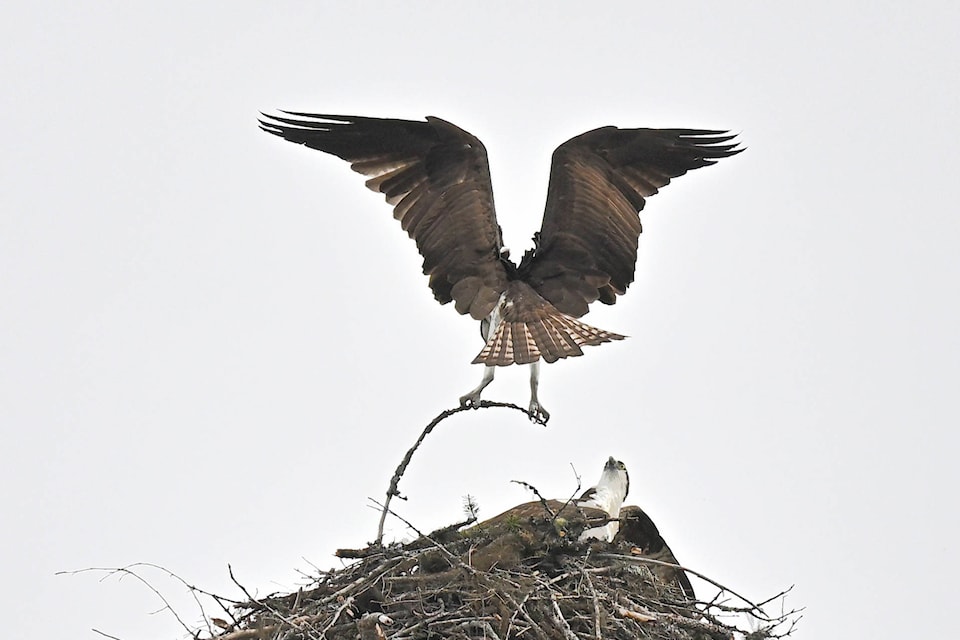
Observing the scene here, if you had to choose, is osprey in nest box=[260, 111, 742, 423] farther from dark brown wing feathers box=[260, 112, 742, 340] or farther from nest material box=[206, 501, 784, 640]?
nest material box=[206, 501, 784, 640]

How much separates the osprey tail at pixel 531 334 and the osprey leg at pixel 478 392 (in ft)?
0.54

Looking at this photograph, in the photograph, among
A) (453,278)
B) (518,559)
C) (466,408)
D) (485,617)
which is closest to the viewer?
(485,617)

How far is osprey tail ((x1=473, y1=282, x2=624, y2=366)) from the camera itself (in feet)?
25.7

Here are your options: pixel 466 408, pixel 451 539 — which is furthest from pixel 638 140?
pixel 451 539

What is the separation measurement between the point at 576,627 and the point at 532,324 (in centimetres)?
187

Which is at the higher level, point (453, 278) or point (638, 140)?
point (638, 140)

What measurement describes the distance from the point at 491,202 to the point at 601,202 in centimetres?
71

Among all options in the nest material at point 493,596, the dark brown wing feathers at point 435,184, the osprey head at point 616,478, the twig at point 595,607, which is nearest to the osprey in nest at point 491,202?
the dark brown wing feathers at point 435,184

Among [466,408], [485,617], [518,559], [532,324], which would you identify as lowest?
[485,617]

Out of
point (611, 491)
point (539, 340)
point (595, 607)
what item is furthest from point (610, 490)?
point (595, 607)

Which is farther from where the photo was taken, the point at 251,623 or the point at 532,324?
the point at 532,324

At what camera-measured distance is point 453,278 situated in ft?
28.6

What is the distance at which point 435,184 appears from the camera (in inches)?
349

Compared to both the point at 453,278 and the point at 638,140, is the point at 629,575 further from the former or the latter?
the point at 638,140
